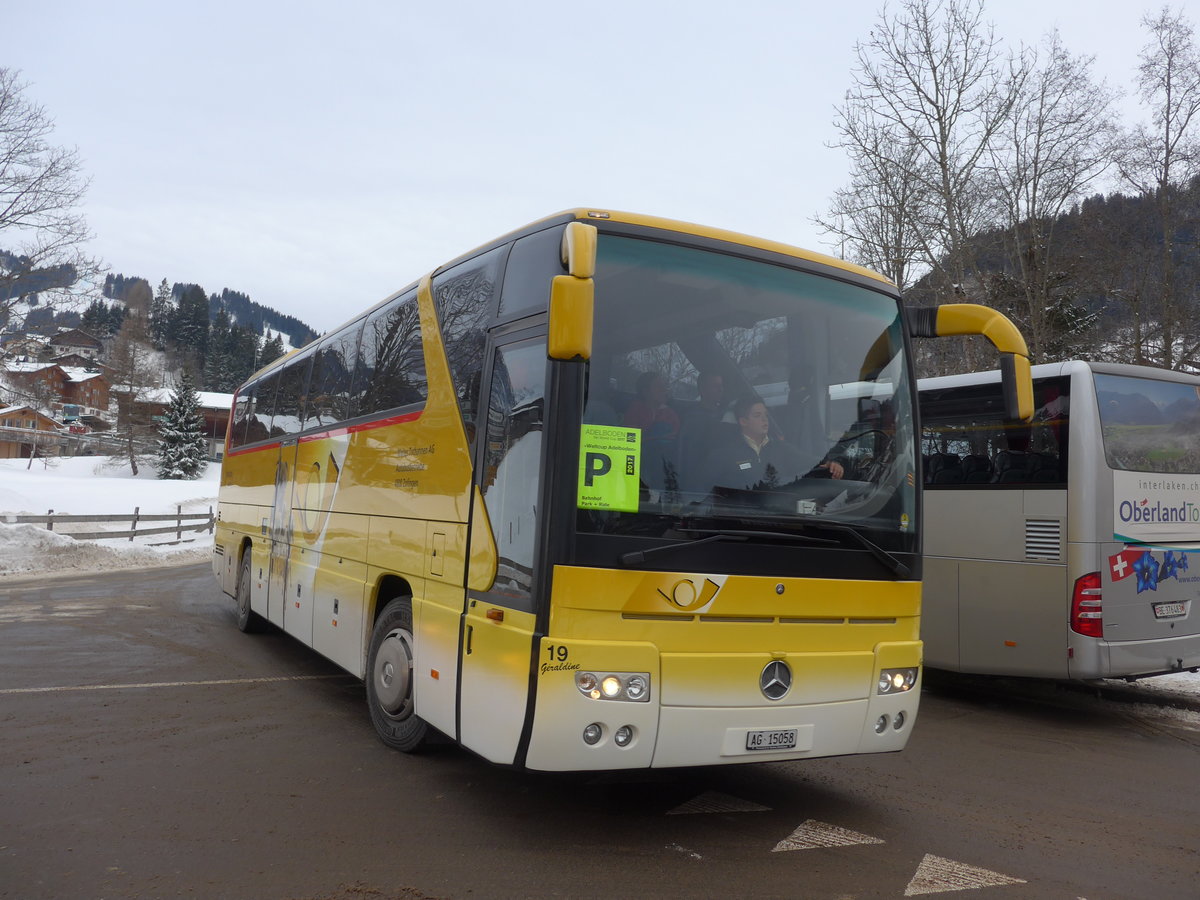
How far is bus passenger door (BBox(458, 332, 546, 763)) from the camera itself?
177 inches

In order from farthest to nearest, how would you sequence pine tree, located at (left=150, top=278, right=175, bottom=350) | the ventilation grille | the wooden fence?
pine tree, located at (left=150, top=278, right=175, bottom=350), the wooden fence, the ventilation grille

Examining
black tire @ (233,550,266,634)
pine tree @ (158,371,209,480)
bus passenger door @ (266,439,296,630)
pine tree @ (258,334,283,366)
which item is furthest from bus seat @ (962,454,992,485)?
pine tree @ (258,334,283,366)

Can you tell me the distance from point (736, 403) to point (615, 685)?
158 centimetres

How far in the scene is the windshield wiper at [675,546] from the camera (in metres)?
4.44

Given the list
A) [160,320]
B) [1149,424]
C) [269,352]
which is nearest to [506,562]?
[1149,424]

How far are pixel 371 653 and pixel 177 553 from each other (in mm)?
21575

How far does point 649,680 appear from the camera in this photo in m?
4.45

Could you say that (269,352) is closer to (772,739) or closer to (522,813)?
(522,813)

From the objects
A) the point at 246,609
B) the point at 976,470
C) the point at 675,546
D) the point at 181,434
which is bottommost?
the point at 246,609

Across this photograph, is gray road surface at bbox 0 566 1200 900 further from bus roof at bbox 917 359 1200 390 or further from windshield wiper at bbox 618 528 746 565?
bus roof at bbox 917 359 1200 390

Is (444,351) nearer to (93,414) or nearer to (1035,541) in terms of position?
(1035,541)

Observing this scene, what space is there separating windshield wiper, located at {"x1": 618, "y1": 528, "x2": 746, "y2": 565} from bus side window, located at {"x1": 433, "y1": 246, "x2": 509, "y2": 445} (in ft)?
4.56

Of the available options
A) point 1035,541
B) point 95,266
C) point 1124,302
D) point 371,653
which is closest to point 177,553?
point 95,266

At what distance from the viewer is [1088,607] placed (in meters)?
7.95
